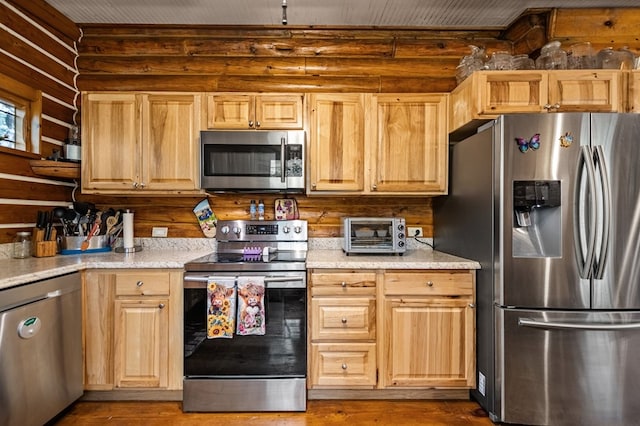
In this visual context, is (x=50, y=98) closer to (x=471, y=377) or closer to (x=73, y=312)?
(x=73, y=312)

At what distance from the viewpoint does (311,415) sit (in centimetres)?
206

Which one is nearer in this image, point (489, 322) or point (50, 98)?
point (489, 322)

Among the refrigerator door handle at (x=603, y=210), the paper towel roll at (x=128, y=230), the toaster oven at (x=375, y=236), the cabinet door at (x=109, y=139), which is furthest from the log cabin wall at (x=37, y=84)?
the refrigerator door handle at (x=603, y=210)

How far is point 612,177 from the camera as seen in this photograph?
186cm

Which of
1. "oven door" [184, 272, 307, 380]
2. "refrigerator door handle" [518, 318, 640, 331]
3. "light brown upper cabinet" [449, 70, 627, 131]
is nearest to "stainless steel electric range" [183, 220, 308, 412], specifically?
"oven door" [184, 272, 307, 380]

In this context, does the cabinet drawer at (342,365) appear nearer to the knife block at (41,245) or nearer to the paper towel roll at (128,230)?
the paper towel roll at (128,230)

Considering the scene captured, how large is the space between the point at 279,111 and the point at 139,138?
1040 mm

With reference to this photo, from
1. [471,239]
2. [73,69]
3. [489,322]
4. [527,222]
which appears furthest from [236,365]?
[73,69]

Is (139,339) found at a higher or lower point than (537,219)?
lower

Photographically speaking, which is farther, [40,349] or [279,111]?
[279,111]

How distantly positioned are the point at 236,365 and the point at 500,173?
6.37 feet

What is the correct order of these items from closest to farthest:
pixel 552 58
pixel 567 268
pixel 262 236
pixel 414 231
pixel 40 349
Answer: pixel 40 349 < pixel 567 268 < pixel 552 58 < pixel 262 236 < pixel 414 231

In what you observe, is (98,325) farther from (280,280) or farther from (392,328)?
(392,328)

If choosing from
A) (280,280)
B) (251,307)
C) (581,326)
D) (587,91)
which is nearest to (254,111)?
(280,280)
